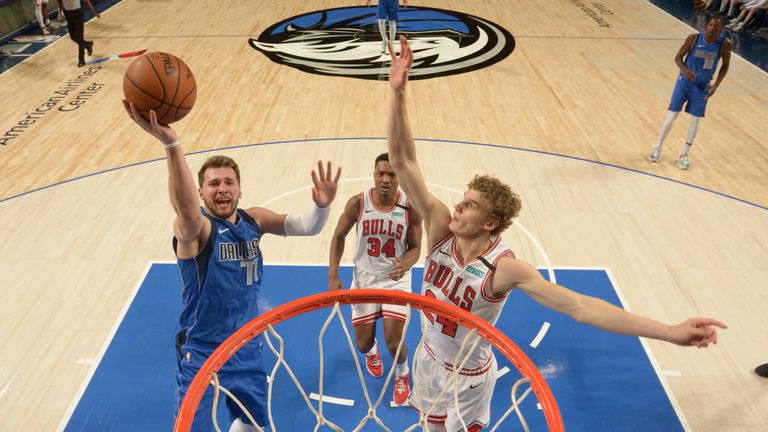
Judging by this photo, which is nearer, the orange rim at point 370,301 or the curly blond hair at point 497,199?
the orange rim at point 370,301

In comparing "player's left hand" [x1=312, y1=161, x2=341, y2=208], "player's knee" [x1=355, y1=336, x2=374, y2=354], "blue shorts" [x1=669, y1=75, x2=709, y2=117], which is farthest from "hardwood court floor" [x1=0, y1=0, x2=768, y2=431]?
"player's left hand" [x1=312, y1=161, x2=341, y2=208]

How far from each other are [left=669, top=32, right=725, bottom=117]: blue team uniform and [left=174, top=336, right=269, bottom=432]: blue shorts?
599cm

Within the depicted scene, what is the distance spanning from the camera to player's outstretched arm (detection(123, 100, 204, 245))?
2.28 meters

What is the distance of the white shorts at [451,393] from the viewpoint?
10.00 feet

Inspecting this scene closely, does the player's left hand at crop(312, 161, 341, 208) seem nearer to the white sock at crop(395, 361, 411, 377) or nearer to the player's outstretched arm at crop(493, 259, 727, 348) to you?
the player's outstretched arm at crop(493, 259, 727, 348)

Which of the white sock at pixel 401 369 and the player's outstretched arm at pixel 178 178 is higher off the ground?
the player's outstretched arm at pixel 178 178

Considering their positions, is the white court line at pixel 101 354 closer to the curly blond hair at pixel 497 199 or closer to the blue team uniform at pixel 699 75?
the curly blond hair at pixel 497 199

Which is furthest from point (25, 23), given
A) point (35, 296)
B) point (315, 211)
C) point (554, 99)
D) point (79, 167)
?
point (315, 211)

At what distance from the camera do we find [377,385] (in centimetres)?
405

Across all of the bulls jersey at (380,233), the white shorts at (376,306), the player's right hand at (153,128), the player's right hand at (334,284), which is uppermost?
the player's right hand at (153,128)

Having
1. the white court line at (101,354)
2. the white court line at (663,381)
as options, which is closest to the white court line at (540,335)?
the white court line at (663,381)

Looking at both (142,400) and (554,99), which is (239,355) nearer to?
(142,400)

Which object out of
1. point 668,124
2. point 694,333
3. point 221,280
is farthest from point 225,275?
point 668,124

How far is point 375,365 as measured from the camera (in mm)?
4098
